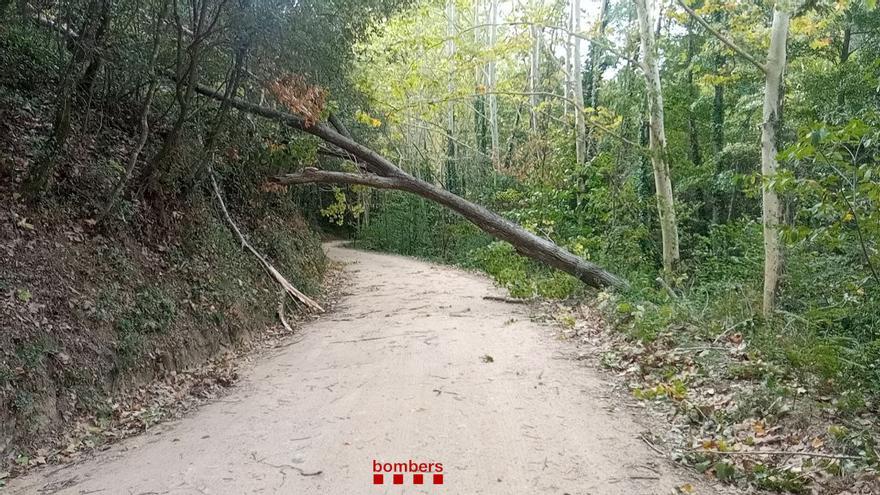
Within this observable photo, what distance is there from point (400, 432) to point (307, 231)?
11.3 m

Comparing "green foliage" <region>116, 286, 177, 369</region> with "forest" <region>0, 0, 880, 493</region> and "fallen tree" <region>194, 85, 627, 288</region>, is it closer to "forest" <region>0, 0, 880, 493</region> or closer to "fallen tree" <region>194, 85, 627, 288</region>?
"forest" <region>0, 0, 880, 493</region>

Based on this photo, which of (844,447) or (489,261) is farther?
(489,261)

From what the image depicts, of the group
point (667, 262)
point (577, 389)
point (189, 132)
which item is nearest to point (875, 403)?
point (577, 389)

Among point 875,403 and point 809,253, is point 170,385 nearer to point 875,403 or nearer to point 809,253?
point 875,403

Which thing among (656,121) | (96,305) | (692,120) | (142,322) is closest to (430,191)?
(656,121)

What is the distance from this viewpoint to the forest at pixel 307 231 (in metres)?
4.39

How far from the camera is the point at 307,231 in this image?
1492 cm

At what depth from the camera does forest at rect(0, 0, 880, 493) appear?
14.4ft

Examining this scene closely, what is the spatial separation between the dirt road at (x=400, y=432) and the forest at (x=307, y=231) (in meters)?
0.50

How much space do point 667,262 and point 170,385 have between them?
816 centimetres

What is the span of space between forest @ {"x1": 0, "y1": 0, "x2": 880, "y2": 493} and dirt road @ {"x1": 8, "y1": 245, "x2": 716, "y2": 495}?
0.50m

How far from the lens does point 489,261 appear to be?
558 inches

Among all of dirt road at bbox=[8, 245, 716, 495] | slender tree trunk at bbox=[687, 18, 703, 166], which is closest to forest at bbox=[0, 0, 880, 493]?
dirt road at bbox=[8, 245, 716, 495]

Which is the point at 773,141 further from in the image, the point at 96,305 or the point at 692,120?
the point at 692,120
